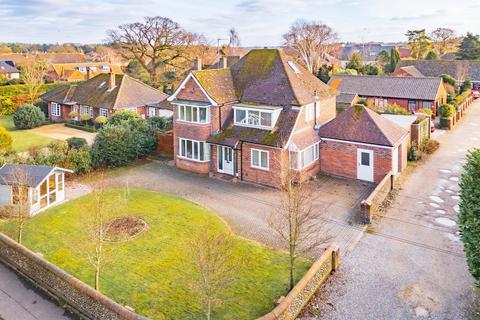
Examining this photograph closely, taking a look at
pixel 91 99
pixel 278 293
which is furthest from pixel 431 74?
pixel 278 293

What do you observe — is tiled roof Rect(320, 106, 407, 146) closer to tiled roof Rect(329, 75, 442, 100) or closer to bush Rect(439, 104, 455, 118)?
bush Rect(439, 104, 455, 118)

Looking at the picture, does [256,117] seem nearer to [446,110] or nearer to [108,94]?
[108,94]

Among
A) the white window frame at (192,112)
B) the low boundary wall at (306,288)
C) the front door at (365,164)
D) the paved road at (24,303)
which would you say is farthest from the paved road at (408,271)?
the white window frame at (192,112)

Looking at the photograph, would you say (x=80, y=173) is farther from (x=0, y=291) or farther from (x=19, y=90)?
(x=19, y=90)

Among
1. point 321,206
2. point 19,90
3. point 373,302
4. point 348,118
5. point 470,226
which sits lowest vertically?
point 373,302

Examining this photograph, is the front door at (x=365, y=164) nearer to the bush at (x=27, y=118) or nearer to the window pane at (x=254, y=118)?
the window pane at (x=254, y=118)

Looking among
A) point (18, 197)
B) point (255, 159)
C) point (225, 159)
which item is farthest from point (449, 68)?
point (18, 197)

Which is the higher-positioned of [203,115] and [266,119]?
[203,115]
